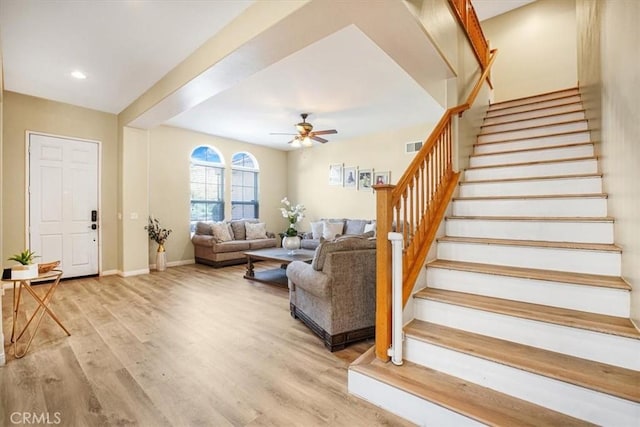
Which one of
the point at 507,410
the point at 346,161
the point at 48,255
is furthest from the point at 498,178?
the point at 48,255

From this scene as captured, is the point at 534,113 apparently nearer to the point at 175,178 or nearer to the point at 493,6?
the point at 493,6

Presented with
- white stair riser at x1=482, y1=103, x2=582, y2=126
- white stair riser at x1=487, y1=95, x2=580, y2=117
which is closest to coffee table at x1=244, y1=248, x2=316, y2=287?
white stair riser at x1=482, y1=103, x2=582, y2=126

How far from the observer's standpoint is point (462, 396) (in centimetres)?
156

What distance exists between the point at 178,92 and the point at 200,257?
152 inches

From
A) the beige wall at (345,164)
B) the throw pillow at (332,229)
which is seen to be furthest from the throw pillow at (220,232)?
the beige wall at (345,164)

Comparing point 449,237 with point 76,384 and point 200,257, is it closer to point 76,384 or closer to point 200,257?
point 76,384

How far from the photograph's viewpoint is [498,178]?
10.1ft

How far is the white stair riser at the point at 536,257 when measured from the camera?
1.90m

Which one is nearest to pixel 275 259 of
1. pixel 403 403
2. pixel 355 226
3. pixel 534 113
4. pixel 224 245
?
pixel 224 245

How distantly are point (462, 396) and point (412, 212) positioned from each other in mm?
1242

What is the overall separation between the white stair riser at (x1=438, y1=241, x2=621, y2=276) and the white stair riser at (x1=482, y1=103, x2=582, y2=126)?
8.13 feet

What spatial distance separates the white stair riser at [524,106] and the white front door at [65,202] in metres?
6.77

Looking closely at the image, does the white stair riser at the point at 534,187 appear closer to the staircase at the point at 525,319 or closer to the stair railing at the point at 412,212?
the staircase at the point at 525,319

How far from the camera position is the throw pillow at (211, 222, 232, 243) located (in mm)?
6167
